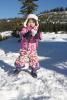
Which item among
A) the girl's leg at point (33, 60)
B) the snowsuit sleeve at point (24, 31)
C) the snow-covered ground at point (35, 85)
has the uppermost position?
the snowsuit sleeve at point (24, 31)

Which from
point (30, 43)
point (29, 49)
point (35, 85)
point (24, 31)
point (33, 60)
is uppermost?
point (24, 31)

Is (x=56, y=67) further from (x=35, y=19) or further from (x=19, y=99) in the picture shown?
(x=19, y=99)

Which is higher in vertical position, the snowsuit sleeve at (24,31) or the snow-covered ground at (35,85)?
the snowsuit sleeve at (24,31)

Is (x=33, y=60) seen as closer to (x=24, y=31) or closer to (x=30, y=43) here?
(x=30, y=43)

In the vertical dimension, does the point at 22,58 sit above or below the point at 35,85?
above

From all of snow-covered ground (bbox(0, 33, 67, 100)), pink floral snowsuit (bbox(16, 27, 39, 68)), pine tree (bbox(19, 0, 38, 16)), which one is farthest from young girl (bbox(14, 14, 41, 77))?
pine tree (bbox(19, 0, 38, 16))

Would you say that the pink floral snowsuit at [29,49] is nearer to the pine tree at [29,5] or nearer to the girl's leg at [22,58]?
the girl's leg at [22,58]

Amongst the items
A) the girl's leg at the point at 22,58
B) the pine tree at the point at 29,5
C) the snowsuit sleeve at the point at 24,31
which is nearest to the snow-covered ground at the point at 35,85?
the girl's leg at the point at 22,58

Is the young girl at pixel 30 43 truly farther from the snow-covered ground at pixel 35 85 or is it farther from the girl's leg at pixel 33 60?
the snow-covered ground at pixel 35 85

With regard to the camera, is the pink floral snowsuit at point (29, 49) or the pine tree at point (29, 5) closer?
the pink floral snowsuit at point (29, 49)

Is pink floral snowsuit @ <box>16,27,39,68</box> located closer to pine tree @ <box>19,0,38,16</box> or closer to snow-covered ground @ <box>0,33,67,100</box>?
snow-covered ground @ <box>0,33,67,100</box>

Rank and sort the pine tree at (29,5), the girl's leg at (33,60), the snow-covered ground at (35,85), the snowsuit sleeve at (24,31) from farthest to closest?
the pine tree at (29,5)
the girl's leg at (33,60)
the snowsuit sleeve at (24,31)
the snow-covered ground at (35,85)

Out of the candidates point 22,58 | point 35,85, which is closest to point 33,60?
point 22,58

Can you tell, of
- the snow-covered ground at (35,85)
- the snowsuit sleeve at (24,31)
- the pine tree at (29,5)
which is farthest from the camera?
the pine tree at (29,5)
